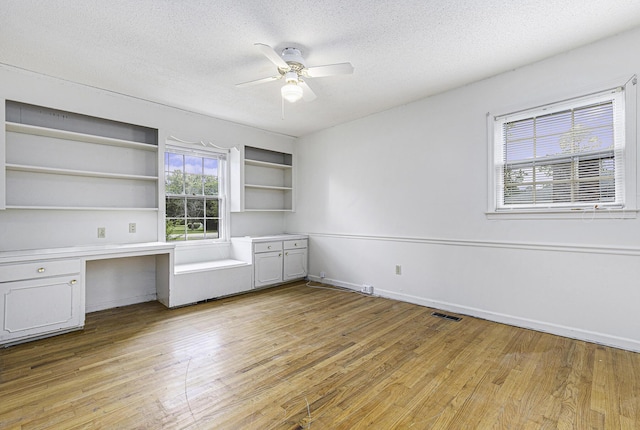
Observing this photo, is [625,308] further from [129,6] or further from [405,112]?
[129,6]

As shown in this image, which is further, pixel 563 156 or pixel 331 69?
pixel 563 156

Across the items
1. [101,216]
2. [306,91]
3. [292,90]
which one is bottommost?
[101,216]

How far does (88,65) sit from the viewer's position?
2900 millimetres

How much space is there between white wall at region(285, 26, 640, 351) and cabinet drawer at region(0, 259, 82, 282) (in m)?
3.22

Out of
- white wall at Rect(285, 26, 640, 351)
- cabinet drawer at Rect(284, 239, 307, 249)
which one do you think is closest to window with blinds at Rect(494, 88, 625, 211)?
white wall at Rect(285, 26, 640, 351)

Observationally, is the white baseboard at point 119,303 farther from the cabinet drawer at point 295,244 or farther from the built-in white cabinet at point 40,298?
the cabinet drawer at point 295,244

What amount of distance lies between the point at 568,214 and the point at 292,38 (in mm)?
2872

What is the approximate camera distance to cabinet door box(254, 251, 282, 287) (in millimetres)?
4500

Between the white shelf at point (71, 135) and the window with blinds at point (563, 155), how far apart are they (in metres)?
4.13

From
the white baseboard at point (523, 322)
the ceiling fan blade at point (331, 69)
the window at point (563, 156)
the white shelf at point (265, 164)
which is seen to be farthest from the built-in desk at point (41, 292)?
the window at point (563, 156)

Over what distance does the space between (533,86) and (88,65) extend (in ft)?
14.1

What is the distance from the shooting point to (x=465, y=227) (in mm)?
3410

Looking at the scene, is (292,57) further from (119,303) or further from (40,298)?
(119,303)

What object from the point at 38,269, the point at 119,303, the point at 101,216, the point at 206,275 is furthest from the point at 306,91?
the point at 119,303
